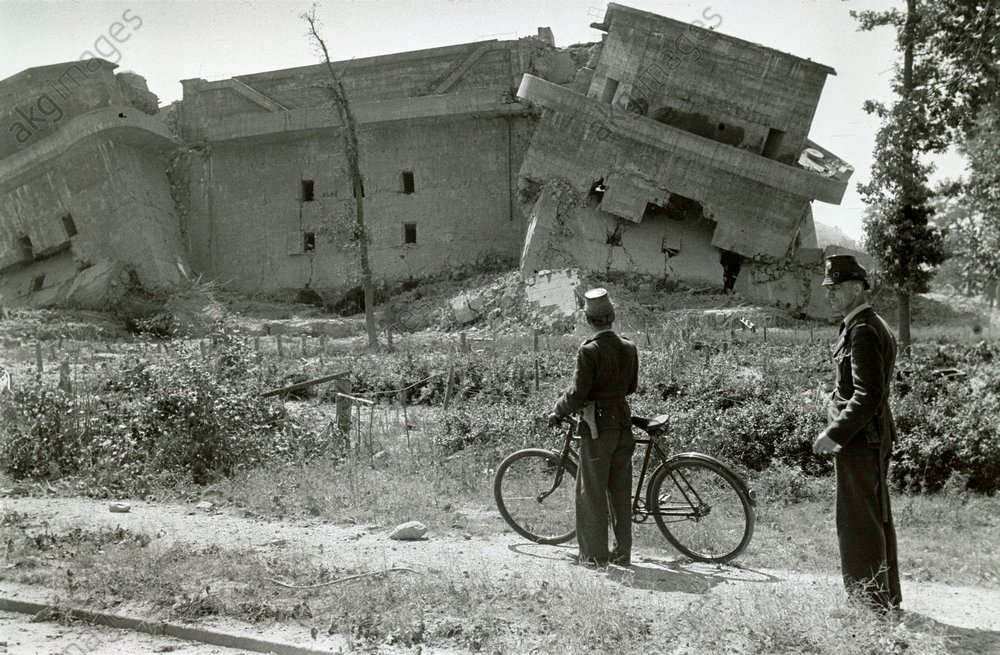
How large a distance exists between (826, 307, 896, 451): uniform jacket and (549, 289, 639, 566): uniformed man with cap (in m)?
1.52

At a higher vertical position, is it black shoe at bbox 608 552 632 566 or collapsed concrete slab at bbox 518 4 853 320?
collapsed concrete slab at bbox 518 4 853 320

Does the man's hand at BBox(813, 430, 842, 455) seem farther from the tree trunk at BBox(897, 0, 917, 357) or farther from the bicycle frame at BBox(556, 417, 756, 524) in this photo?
the tree trunk at BBox(897, 0, 917, 357)

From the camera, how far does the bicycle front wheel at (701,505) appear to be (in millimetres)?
6055

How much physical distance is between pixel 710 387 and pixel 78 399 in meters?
8.23

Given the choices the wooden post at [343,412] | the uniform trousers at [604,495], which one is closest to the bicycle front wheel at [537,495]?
the uniform trousers at [604,495]

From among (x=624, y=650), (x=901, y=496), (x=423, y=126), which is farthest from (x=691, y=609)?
(x=423, y=126)

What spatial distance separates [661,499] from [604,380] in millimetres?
1118

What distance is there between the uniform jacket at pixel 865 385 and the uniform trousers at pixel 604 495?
163 cm

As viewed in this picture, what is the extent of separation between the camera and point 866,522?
15.4 ft

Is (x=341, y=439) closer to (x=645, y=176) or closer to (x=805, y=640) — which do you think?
(x=805, y=640)

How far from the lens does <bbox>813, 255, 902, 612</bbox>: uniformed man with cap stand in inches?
182

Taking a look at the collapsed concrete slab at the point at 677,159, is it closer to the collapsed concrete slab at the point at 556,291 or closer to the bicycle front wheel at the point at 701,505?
the collapsed concrete slab at the point at 556,291

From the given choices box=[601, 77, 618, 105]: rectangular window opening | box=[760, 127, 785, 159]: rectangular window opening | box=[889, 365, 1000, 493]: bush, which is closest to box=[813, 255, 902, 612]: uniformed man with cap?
box=[889, 365, 1000, 493]: bush

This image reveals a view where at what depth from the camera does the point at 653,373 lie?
511 inches
